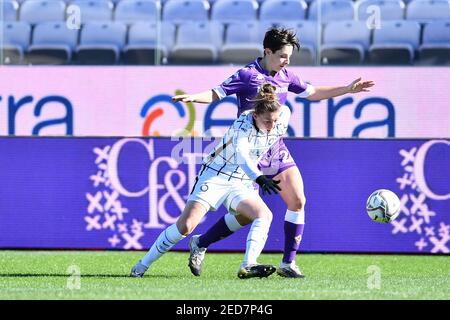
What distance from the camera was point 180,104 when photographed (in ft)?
48.8

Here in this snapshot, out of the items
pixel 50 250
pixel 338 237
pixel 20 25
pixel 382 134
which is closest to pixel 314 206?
pixel 338 237

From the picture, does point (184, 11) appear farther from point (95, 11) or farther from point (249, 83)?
point (249, 83)

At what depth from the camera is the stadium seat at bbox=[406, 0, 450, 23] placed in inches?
554

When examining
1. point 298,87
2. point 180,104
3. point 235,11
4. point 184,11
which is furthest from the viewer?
point 180,104

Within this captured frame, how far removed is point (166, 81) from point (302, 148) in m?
3.98

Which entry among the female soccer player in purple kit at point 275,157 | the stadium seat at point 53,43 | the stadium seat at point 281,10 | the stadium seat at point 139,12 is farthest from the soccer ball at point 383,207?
the stadium seat at point 53,43

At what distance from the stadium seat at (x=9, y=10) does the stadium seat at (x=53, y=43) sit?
333 mm

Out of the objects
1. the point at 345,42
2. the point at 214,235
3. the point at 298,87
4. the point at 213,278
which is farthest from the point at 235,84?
the point at 345,42

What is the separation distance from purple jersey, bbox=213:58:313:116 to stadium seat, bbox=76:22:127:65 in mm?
5914

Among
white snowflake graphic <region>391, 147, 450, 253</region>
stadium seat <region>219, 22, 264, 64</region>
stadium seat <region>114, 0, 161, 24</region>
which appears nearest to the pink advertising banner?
stadium seat <region>219, 22, 264, 64</region>

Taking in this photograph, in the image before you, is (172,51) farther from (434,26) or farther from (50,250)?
(50,250)

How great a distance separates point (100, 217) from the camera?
436 inches

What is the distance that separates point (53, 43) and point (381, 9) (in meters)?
4.25

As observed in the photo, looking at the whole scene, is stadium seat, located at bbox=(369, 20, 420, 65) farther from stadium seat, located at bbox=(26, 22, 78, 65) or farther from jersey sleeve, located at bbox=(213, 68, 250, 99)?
jersey sleeve, located at bbox=(213, 68, 250, 99)
